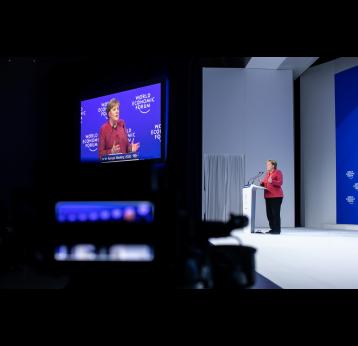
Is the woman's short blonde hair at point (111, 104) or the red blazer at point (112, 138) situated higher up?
the woman's short blonde hair at point (111, 104)

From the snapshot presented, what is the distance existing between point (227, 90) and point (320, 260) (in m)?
4.86

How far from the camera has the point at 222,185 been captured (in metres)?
7.44

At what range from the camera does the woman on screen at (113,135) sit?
4348 millimetres

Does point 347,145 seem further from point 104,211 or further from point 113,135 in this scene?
point 104,211

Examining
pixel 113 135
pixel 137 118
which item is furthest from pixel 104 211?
pixel 113 135

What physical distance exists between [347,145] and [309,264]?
4383 mm

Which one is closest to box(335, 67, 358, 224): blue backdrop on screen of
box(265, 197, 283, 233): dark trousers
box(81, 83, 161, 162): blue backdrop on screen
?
box(265, 197, 283, 233): dark trousers

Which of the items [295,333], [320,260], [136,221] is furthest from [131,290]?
[320,260]

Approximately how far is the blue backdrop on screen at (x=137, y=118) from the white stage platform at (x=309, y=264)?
1.48m

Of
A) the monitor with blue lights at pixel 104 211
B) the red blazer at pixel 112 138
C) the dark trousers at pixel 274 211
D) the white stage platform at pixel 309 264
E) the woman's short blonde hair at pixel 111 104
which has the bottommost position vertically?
the white stage platform at pixel 309 264

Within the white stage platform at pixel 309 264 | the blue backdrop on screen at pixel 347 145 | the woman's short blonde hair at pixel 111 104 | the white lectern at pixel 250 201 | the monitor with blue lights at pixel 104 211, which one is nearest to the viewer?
the monitor with blue lights at pixel 104 211

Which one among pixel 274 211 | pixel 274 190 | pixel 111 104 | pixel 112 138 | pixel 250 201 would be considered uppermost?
pixel 111 104

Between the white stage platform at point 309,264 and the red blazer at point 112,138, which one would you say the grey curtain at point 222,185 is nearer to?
the white stage platform at point 309,264

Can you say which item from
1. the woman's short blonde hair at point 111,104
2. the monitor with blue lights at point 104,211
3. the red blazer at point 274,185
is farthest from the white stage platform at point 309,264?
the woman's short blonde hair at point 111,104
